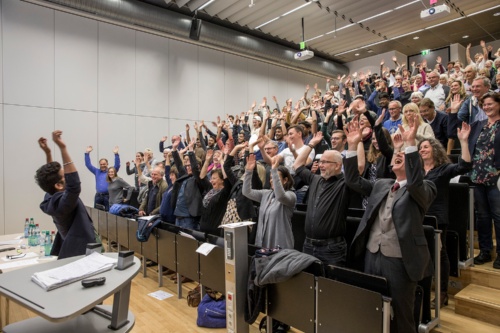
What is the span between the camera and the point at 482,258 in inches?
109

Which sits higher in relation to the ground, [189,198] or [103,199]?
[189,198]

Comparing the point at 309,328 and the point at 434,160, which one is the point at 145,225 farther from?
the point at 434,160

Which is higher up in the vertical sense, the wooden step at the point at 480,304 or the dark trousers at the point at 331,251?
the dark trousers at the point at 331,251

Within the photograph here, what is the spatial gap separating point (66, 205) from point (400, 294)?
6.19ft

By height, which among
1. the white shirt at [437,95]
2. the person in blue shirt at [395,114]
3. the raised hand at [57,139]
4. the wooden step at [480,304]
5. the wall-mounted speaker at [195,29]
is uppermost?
the wall-mounted speaker at [195,29]

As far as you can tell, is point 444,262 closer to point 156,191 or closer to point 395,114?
point 395,114

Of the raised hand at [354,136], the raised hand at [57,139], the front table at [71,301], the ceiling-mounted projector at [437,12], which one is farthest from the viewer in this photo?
the ceiling-mounted projector at [437,12]

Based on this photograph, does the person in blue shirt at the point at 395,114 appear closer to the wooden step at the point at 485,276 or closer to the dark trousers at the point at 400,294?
the wooden step at the point at 485,276

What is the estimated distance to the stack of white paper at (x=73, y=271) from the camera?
49.4 inches

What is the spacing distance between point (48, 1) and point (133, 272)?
270 inches

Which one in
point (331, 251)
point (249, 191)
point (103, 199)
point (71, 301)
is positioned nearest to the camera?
point (71, 301)

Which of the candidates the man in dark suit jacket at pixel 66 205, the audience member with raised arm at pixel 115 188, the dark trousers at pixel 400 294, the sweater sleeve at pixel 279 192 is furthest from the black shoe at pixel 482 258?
the audience member with raised arm at pixel 115 188

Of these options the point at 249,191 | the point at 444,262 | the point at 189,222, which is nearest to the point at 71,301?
the point at 249,191

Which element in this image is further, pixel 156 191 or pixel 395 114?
pixel 156 191
